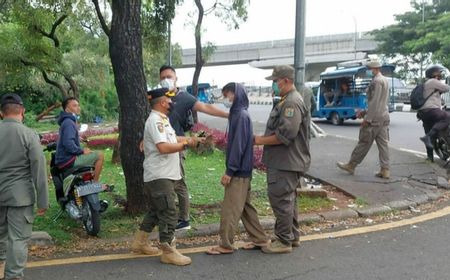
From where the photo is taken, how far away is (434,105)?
8836 mm

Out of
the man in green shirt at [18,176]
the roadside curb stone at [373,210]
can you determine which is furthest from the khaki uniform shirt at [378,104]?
the man in green shirt at [18,176]

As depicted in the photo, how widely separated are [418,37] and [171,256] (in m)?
36.2

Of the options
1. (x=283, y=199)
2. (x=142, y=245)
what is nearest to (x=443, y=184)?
(x=283, y=199)

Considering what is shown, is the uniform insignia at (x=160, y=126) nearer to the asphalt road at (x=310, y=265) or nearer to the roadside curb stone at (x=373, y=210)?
the asphalt road at (x=310, y=265)

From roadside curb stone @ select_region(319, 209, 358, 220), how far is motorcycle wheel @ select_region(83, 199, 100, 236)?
2574 millimetres

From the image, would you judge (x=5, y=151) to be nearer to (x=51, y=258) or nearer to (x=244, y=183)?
(x=51, y=258)

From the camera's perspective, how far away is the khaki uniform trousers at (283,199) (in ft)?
16.3

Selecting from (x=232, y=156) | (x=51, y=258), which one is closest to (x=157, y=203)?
(x=232, y=156)

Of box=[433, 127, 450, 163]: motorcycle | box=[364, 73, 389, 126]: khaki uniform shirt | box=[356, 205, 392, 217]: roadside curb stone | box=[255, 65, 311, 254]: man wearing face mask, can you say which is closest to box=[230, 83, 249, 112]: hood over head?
box=[255, 65, 311, 254]: man wearing face mask

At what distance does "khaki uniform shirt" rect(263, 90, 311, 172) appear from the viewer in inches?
190

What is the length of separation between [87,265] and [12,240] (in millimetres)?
749

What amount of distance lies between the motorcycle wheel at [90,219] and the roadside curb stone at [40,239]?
1.27 feet

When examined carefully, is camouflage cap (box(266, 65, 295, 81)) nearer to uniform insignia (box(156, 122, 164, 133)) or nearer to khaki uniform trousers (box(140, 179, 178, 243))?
uniform insignia (box(156, 122, 164, 133))

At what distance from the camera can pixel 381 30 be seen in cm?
3978
